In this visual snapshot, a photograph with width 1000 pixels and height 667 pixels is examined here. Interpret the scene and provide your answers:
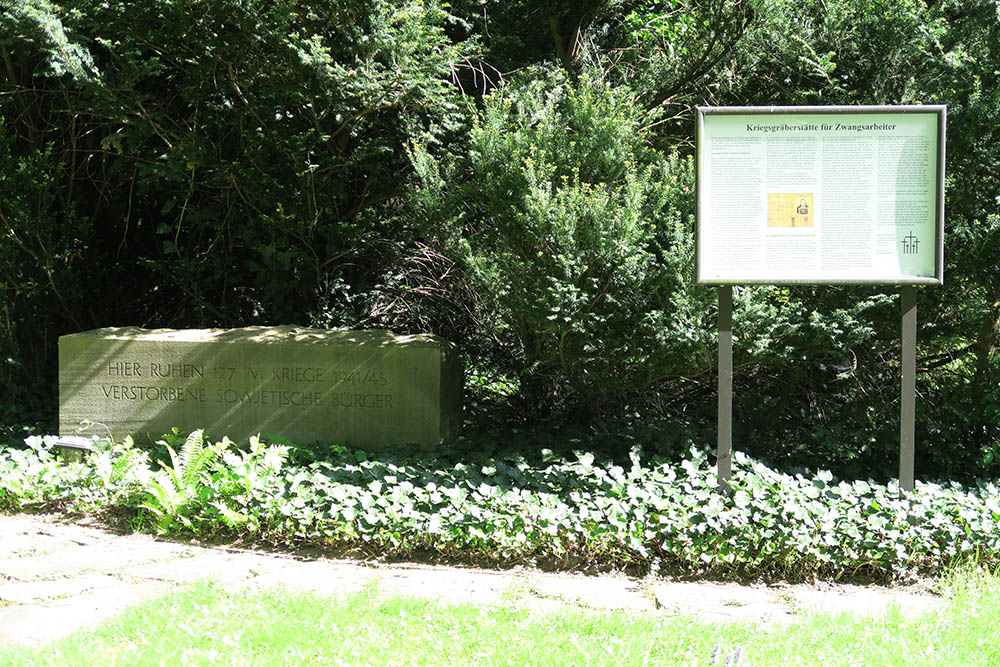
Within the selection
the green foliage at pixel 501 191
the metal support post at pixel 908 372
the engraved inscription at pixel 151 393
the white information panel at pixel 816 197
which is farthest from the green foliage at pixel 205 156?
the metal support post at pixel 908 372

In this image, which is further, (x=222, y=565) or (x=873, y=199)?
(x=873, y=199)

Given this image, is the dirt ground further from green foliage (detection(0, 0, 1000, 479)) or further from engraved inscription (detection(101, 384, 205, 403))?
engraved inscription (detection(101, 384, 205, 403))

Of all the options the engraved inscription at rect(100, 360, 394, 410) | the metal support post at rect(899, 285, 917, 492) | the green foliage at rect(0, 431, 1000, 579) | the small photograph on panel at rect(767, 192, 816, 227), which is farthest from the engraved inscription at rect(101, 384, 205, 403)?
the metal support post at rect(899, 285, 917, 492)

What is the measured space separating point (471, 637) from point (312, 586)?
1.03 metres

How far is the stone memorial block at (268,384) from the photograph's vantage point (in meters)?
6.63

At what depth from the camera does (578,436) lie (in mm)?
6645

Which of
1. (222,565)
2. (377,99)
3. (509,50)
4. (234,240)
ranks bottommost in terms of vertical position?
(222,565)

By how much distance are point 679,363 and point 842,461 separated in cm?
153

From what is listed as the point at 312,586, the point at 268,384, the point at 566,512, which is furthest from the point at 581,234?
the point at 268,384

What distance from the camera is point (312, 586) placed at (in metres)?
4.16

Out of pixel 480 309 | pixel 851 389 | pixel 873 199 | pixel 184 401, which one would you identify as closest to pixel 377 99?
pixel 480 309

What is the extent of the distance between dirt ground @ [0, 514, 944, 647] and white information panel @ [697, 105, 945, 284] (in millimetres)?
1696

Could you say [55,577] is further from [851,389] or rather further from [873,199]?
[851,389]

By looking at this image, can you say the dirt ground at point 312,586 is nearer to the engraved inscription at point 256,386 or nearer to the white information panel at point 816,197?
the white information panel at point 816,197
